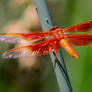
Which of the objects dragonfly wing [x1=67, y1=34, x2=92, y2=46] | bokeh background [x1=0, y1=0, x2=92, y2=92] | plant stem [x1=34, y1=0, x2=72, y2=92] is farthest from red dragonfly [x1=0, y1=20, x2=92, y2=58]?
bokeh background [x1=0, y1=0, x2=92, y2=92]

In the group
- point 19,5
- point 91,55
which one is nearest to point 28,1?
point 19,5

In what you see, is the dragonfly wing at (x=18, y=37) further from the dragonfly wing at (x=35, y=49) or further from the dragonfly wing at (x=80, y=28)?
the dragonfly wing at (x=80, y=28)

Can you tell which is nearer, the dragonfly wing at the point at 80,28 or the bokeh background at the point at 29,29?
the dragonfly wing at the point at 80,28

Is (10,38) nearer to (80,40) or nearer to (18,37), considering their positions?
(18,37)

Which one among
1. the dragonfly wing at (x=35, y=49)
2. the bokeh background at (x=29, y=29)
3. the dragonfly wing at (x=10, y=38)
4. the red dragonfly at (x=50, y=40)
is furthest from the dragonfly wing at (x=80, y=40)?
the bokeh background at (x=29, y=29)

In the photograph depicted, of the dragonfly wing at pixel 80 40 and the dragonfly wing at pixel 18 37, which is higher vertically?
the dragonfly wing at pixel 18 37

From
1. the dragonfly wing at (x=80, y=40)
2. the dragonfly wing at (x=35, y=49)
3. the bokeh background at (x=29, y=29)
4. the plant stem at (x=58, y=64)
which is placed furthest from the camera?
the bokeh background at (x=29, y=29)

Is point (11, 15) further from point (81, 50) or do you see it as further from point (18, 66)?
point (81, 50)

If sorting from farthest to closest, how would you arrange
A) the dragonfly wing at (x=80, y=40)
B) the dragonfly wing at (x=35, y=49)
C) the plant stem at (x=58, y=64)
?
1. the dragonfly wing at (x=80, y=40)
2. the dragonfly wing at (x=35, y=49)
3. the plant stem at (x=58, y=64)

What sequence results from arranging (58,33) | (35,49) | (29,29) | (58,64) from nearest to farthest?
1. (58,64)
2. (35,49)
3. (58,33)
4. (29,29)

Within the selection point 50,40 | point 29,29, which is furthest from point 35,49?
point 29,29
